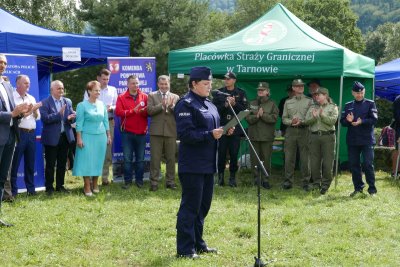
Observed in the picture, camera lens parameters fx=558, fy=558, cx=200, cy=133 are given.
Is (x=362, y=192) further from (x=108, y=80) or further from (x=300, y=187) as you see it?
(x=108, y=80)

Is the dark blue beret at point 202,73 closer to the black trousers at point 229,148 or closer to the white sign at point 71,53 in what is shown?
the black trousers at point 229,148

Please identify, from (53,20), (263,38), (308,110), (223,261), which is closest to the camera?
(223,261)

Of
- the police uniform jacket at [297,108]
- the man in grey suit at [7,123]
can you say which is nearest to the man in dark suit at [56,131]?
the man in grey suit at [7,123]

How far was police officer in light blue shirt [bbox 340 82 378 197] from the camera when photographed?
27.8 ft

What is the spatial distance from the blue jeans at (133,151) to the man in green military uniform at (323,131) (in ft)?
9.04

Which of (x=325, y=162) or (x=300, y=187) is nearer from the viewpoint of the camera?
(x=325, y=162)

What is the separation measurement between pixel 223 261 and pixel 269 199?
330 cm

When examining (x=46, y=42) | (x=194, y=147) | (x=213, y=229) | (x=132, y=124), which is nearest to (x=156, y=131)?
(x=132, y=124)

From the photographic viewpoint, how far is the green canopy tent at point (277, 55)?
8945 millimetres

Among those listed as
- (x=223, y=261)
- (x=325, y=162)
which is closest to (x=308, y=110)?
(x=325, y=162)

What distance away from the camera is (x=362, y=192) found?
8.82m

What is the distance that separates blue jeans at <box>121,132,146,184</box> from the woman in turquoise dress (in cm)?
71

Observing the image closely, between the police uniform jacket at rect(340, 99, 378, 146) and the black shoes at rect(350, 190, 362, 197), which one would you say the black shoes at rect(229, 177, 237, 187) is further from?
the police uniform jacket at rect(340, 99, 378, 146)

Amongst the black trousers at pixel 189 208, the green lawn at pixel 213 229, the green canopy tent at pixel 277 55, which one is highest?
the green canopy tent at pixel 277 55
